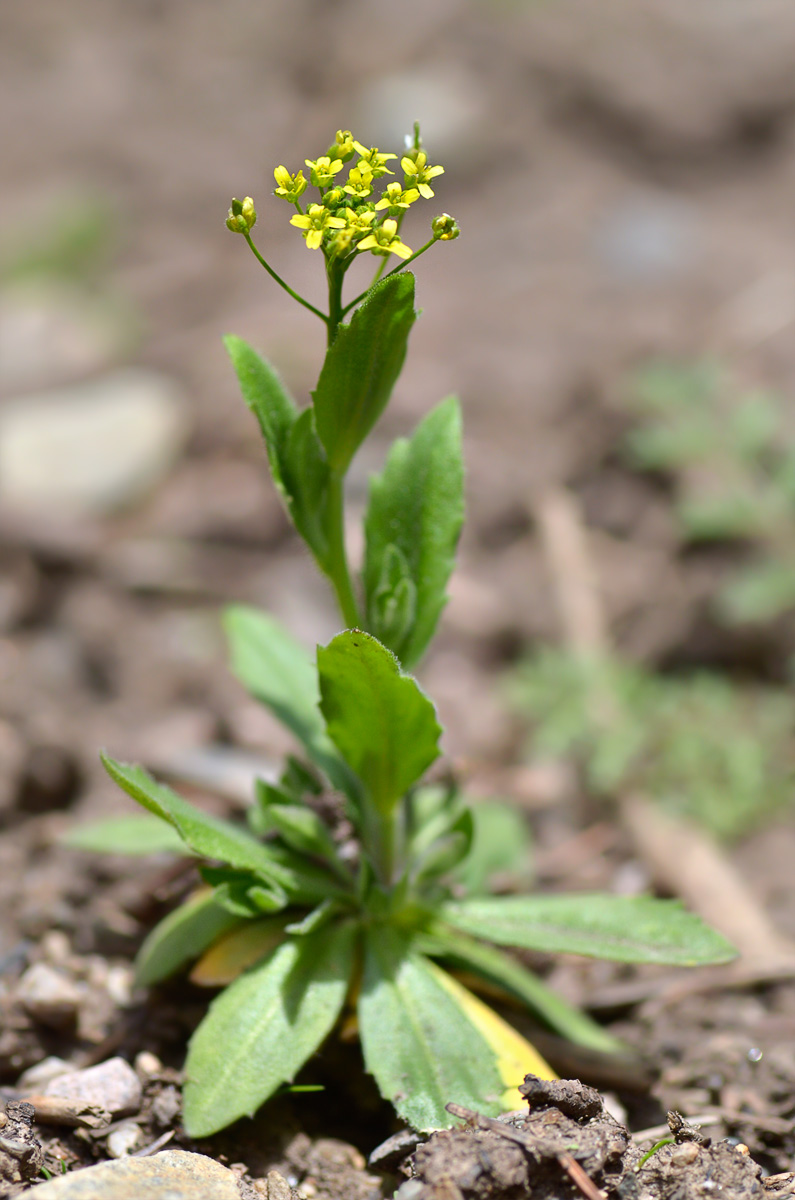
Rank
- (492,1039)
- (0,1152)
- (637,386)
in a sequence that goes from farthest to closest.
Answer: (637,386), (492,1039), (0,1152)

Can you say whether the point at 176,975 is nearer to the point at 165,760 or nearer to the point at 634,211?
the point at 165,760

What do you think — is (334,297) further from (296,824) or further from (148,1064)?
(148,1064)

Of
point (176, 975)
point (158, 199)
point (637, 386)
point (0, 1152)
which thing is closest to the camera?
point (0, 1152)

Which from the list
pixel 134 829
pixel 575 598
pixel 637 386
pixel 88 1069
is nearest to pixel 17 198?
pixel 637 386

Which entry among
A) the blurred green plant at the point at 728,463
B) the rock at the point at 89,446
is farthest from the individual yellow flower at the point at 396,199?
the rock at the point at 89,446

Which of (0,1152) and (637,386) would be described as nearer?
(0,1152)

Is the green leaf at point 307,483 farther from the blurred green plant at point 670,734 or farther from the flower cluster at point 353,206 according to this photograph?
the blurred green plant at point 670,734
